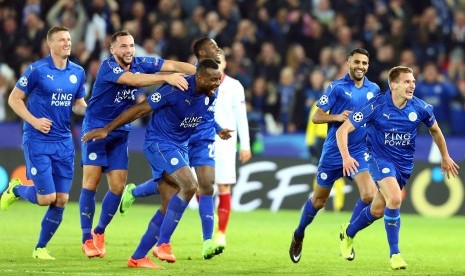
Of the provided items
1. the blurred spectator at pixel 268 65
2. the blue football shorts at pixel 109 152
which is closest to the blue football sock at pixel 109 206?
the blue football shorts at pixel 109 152

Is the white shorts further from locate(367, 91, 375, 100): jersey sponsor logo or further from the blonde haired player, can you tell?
locate(367, 91, 375, 100): jersey sponsor logo

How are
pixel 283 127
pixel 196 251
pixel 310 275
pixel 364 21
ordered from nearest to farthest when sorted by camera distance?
pixel 310 275, pixel 196 251, pixel 283 127, pixel 364 21

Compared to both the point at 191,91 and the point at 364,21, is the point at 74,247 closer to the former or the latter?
the point at 191,91

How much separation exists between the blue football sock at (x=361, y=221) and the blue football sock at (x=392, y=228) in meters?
0.34

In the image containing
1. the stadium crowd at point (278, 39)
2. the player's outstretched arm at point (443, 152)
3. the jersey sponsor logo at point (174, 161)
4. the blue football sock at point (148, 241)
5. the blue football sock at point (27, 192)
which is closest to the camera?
the blue football sock at point (148, 241)

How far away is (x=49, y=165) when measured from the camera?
1205cm

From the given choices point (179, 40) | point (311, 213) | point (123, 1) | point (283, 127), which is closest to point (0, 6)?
point (123, 1)

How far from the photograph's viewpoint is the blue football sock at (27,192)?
1222 centimetres

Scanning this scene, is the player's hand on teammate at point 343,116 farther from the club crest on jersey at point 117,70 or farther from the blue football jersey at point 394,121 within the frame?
the club crest on jersey at point 117,70

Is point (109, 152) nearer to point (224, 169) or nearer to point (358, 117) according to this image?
point (224, 169)

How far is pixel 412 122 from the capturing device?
11867 mm

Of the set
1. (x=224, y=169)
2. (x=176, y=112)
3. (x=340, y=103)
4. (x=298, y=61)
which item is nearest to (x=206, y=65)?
(x=176, y=112)

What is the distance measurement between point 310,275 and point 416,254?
274 cm

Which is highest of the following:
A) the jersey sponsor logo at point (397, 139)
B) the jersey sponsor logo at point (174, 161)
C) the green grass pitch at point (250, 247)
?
the jersey sponsor logo at point (397, 139)
